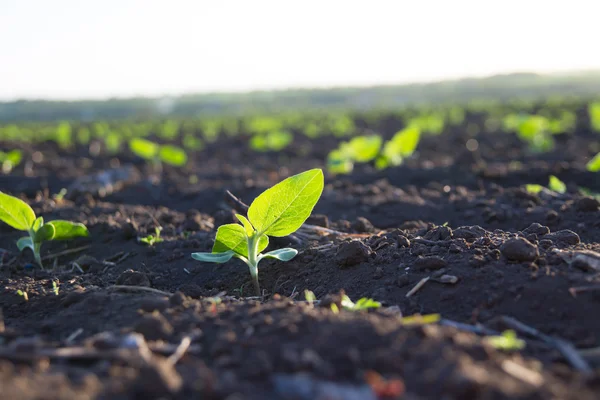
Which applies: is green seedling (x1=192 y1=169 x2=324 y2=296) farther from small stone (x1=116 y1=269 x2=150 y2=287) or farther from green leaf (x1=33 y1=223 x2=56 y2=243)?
green leaf (x1=33 y1=223 x2=56 y2=243)

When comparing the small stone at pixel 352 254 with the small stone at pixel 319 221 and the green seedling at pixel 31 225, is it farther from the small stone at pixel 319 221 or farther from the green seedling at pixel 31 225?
the green seedling at pixel 31 225

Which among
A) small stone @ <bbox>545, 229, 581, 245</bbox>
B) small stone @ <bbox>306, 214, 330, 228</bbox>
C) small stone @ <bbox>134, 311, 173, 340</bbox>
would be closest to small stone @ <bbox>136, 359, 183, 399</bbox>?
small stone @ <bbox>134, 311, 173, 340</bbox>

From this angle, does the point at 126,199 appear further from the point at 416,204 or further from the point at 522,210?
the point at 522,210

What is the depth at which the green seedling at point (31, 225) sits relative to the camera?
10.3ft

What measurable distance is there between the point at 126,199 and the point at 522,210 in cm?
407

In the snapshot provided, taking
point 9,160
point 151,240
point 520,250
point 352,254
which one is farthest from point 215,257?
point 9,160

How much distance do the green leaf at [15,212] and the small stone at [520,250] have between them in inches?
90.4

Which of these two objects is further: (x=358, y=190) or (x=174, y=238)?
(x=358, y=190)

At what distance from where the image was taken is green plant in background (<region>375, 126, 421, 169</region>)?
745 centimetres

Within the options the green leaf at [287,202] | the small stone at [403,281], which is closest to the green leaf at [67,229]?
the green leaf at [287,202]

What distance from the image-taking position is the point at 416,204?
4.93 meters

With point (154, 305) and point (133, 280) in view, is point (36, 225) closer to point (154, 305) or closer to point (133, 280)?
point (133, 280)

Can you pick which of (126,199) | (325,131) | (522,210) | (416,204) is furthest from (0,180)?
(325,131)

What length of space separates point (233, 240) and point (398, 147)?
16.9 feet
